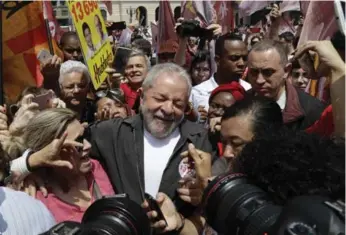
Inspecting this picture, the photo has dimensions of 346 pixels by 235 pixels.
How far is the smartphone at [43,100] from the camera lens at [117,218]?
53.1 inches

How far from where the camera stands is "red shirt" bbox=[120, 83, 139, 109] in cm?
343

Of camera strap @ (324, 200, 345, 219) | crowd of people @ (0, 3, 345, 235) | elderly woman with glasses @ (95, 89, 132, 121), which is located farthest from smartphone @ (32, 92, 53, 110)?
camera strap @ (324, 200, 345, 219)

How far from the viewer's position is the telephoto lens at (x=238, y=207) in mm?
1060

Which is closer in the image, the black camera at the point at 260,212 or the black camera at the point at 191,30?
the black camera at the point at 260,212

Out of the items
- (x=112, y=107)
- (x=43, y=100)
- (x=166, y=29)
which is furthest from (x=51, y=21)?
(x=43, y=100)

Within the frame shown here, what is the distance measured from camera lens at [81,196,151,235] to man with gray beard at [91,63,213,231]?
83 cm

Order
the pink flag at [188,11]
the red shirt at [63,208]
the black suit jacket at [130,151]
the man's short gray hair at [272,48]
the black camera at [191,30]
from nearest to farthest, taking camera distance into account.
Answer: the red shirt at [63,208], the black suit jacket at [130,151], the man's short gray hair at [272,48], the black camera at [191,30], the pink flag at [188,11]

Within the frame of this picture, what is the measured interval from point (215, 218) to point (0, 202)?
692 millimetres

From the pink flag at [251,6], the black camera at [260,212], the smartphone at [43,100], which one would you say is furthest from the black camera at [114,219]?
the pink flag at [251,6]

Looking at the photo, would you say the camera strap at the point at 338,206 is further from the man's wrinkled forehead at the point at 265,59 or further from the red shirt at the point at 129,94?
the red shirt at the point at 129,94

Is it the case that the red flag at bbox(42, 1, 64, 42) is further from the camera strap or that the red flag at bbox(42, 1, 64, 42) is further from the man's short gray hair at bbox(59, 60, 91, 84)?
the camera strap

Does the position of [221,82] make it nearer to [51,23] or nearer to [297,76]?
[297,76]

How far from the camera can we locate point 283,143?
1190 millimetres

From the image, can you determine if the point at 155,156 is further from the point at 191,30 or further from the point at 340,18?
the point at 191,30
